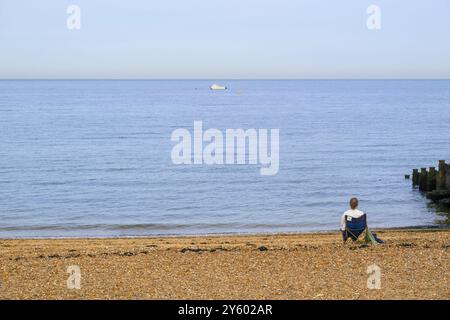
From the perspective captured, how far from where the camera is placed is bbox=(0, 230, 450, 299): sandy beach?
12.0 m

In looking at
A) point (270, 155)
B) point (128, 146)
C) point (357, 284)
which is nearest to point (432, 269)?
point (357, 284)

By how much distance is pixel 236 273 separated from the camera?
1376cm

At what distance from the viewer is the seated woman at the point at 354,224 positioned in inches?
667

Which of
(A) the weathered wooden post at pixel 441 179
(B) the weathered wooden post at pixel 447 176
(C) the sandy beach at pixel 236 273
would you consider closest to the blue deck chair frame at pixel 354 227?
(C) the sandy beach at pixel 236 273

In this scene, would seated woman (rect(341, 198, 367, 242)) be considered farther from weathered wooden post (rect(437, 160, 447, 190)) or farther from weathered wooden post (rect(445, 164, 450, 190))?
weathered wooden post (rect(437, 160, 447, 190))

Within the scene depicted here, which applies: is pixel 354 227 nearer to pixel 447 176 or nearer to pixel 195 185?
pixel 447 176

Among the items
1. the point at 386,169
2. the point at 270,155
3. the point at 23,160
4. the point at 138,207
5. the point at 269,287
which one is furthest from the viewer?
the point at 270,155

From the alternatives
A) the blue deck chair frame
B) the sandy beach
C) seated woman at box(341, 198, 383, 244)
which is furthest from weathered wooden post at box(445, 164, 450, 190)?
the blue deck chair frame

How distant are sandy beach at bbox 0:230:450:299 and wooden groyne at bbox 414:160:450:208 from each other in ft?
47.0

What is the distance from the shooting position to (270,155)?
54.6 metres

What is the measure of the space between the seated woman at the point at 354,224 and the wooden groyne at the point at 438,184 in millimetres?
14912

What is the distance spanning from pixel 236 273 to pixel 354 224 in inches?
180
